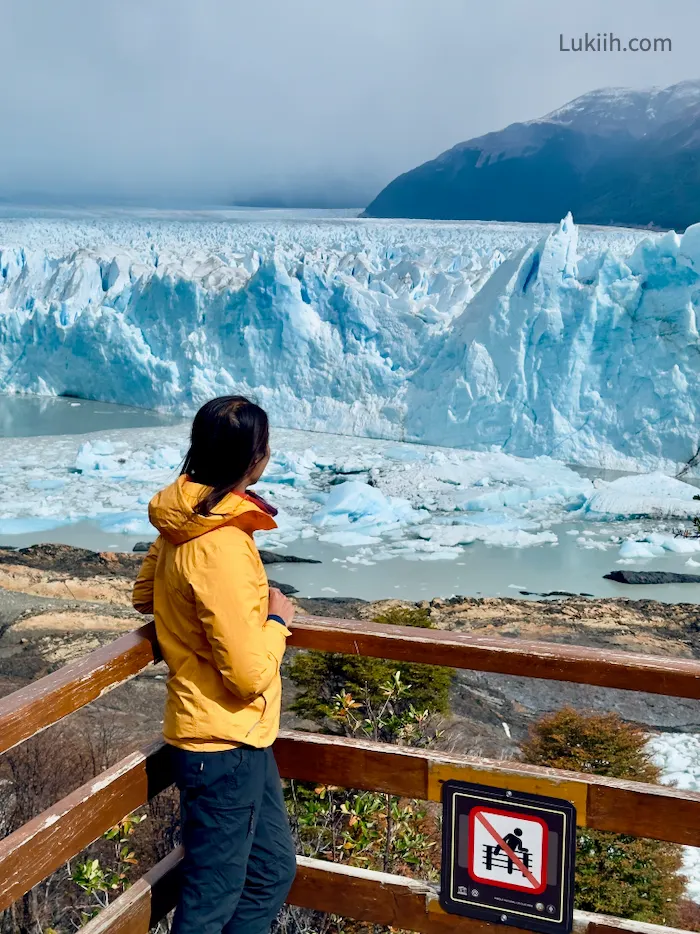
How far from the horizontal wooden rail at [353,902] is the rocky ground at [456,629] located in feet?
10.9

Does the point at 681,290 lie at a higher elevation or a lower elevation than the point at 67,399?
higher

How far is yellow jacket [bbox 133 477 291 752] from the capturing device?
1086 mm

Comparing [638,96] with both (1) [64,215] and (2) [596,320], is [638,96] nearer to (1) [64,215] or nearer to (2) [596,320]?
(2) [596,320]

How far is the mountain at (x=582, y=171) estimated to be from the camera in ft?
59.5

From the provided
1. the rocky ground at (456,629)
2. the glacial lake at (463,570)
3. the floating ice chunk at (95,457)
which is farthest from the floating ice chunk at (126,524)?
the floating ice chunk at (95,457)

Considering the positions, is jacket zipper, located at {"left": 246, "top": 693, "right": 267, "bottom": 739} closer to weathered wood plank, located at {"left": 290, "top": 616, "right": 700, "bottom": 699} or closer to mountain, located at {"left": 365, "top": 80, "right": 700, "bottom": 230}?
weathered wood plank, located at {"left": 290, "top": 616, "right": 700, "bottom": 699}

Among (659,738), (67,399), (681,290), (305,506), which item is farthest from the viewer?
(67,399)

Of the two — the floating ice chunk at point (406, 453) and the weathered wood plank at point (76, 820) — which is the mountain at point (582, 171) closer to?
Result: the floating ice chunk at point (406, 453)

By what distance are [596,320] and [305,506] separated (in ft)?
13.9

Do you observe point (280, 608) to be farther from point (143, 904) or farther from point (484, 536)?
point (484, 536)

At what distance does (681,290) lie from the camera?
11117 millimetres

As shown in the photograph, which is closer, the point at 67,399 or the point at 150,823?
the point at 150,823

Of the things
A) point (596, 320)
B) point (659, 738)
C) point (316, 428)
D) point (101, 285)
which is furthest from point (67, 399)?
point (659, 738)

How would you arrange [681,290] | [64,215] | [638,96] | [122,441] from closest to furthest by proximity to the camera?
[681,290], [122,441], [638,96], [64,215]
